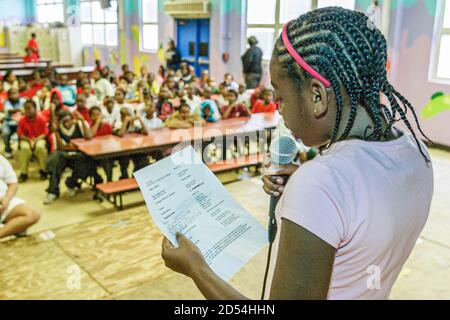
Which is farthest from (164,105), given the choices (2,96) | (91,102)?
(2,96)

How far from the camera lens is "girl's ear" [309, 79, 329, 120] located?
2.40 feet

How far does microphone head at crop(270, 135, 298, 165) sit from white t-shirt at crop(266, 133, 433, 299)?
16.0 inches

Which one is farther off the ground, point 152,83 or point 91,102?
point 152,83

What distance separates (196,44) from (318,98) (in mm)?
9162

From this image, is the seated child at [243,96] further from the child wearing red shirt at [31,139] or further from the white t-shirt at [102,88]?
the child wearing red shirt at [31,139]

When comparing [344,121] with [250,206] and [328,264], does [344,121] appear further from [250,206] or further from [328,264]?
[250,206]

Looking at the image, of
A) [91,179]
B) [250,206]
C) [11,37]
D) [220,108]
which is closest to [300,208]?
[250,206]

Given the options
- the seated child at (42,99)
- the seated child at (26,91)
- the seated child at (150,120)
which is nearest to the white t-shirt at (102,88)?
the seated child at (42,99)

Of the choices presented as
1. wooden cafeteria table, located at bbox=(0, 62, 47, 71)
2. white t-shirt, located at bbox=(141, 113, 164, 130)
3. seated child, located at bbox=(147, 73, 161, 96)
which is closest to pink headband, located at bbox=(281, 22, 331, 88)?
white t-shirt, located at bbox=(141, 113, 164, 130)

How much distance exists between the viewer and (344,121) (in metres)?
0.76

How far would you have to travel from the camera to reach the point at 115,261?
3115mm

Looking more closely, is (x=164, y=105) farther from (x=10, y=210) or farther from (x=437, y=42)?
(x=437, y=42)

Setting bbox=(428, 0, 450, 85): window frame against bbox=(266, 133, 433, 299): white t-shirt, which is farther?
bbox=(428, 0, 450, 85): window frame

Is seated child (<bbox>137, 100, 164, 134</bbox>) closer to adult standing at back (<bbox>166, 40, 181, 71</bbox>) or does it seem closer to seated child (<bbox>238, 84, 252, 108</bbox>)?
seated child (<bbox>238, 84, 252, 108</bbox>)
